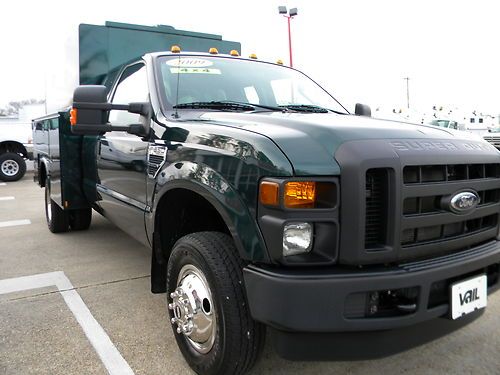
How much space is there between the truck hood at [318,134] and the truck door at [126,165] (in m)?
0.91

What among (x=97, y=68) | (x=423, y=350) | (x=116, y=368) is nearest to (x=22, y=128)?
(x=97, y=68)

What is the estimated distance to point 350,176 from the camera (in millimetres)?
1907

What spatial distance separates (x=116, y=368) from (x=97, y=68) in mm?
3824

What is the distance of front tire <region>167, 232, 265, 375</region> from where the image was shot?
84.4 inches

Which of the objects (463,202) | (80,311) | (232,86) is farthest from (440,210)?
(80,311)

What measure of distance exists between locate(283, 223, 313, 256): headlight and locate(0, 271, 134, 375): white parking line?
51.9 inches

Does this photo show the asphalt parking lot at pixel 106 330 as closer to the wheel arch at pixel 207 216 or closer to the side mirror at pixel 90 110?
the wheel arch at pixel 207 216

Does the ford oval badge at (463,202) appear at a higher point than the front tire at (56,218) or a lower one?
higher

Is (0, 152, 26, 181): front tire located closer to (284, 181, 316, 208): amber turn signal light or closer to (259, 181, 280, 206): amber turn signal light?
(259, 181, 280, 206): amber turn signal light

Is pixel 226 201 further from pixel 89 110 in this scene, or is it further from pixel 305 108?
pixel 305 108

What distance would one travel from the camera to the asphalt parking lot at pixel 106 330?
2660mm

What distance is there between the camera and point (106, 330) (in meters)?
3.13

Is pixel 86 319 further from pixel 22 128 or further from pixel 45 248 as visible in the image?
pixel 22 128

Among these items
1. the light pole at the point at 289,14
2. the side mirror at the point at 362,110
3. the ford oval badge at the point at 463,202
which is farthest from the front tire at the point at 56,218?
the light pole at the point at 289,14
